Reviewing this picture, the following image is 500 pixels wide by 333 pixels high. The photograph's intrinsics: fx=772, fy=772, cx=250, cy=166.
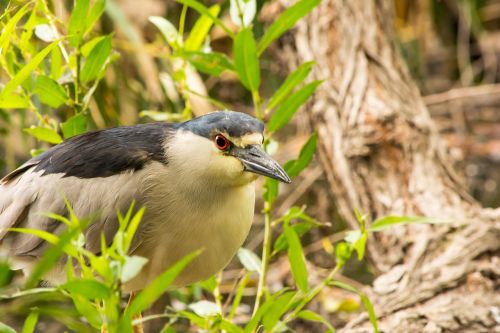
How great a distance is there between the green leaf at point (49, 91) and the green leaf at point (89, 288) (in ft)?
2.53

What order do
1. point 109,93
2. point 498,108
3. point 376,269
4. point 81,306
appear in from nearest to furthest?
point 81,306 → point 376,269 → point 109,93 → point 498,108

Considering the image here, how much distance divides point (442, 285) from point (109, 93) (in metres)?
1.74

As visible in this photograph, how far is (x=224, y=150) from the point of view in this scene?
180 cm

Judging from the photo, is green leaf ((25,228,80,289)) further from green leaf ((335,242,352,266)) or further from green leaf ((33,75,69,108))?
green leaf ((33,75,69,108))

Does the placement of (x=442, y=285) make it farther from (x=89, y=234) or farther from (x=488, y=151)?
(x=488, y=151)

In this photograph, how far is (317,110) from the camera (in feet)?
8.60

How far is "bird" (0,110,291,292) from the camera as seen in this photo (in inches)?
70.9

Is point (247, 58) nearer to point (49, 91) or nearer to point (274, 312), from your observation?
point (49, 91)

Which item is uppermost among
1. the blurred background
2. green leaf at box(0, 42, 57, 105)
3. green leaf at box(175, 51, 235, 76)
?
green leaf at box(0, 42, 57, 105)

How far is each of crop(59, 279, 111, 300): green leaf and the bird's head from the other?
0.62 meters

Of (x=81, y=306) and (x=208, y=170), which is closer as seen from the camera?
(x=81, y=306)

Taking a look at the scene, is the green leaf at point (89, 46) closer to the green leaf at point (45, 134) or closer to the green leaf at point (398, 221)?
the green leaf at point (45, 134)

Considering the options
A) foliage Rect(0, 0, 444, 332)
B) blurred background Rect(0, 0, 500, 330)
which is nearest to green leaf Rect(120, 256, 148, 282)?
foliage Rect(0, 0, 444, 332)

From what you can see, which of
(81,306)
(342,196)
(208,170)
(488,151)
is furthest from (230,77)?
(81,306)
